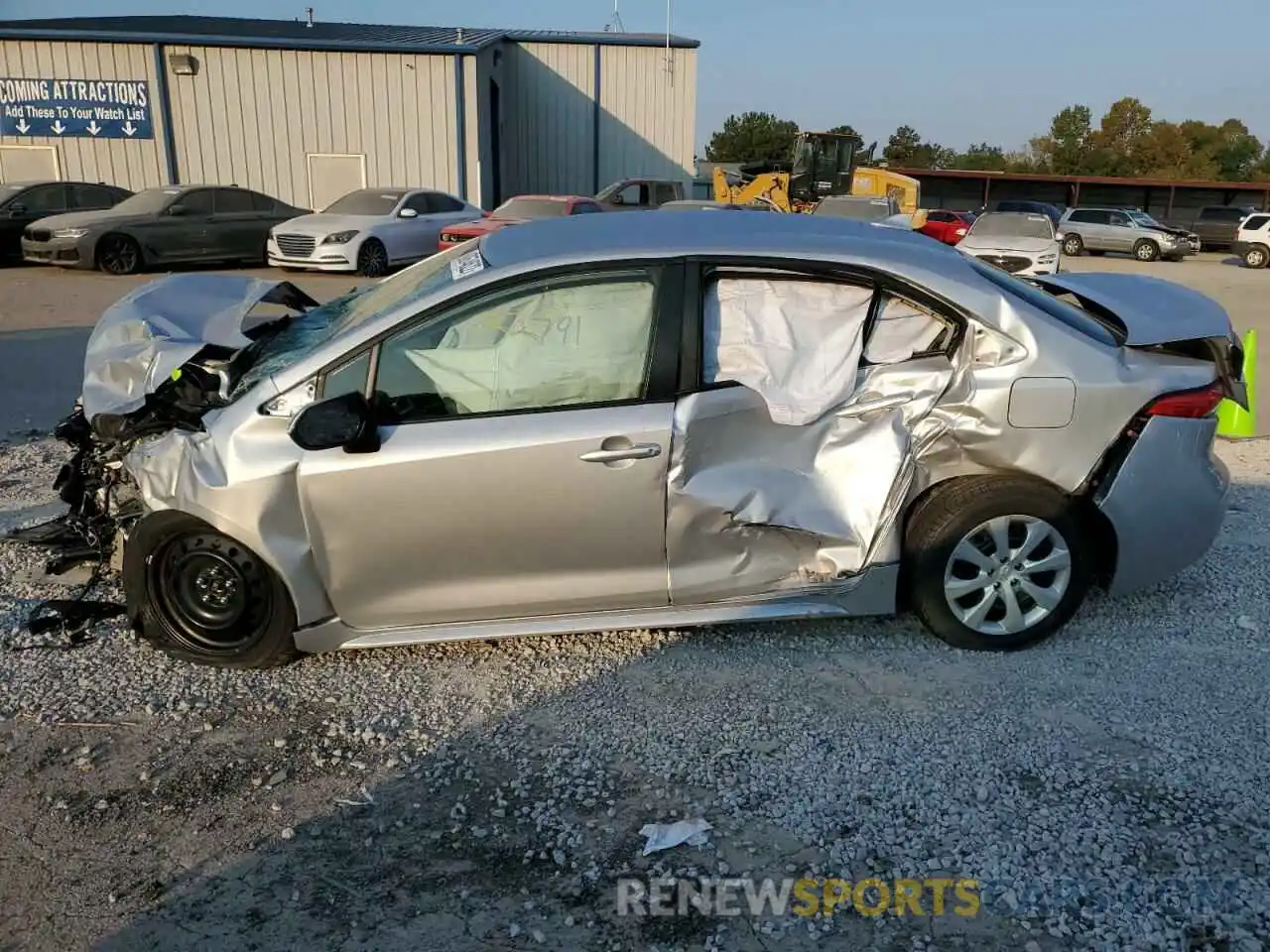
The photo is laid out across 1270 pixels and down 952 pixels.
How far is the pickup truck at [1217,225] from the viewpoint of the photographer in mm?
35594

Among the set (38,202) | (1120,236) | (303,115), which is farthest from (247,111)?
(1120,236)

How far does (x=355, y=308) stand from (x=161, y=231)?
15.0 metres

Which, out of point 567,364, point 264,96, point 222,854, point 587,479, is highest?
point 264,96

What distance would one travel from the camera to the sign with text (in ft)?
77.3

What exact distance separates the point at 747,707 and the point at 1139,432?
1.84 metres

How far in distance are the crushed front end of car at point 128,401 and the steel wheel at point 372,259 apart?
12986 mm

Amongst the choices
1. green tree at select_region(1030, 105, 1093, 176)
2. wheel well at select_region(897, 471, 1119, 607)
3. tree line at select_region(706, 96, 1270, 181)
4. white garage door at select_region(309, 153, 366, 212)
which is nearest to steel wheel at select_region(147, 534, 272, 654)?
wheel well at select_region(897, 471, 1119, 607)

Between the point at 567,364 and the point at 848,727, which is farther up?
the point at 567,364

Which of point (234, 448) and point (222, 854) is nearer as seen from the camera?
point (222, 854)

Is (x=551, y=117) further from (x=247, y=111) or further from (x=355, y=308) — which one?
(x=355, y=308)

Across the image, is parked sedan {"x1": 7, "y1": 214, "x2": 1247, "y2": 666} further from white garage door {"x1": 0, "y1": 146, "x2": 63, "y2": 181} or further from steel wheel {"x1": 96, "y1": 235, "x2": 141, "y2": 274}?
white garage door {"x1": 0, "y1": 146, "x2": 63, "y2": 181}

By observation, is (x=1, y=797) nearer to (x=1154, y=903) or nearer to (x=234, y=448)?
(x=234, y=448)

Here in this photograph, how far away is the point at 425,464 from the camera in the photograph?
135 inches

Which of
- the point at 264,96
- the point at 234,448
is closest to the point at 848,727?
the point at 234,448
